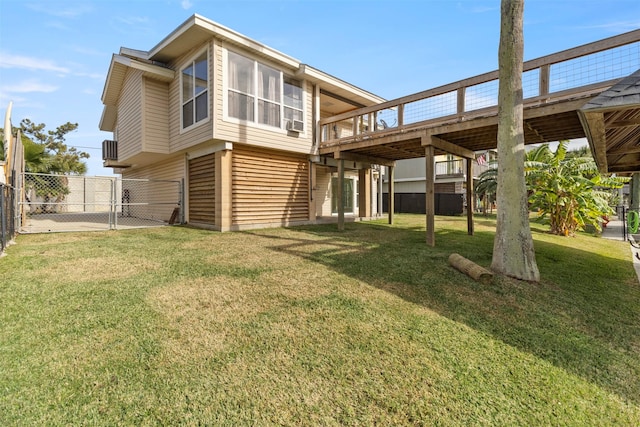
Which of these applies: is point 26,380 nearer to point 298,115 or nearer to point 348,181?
point 298,115

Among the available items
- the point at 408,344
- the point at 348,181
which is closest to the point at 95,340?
the point at 408,344

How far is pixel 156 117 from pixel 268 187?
5.13 metres

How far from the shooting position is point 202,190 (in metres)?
9.93

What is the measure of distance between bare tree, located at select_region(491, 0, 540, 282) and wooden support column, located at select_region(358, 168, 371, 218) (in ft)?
30.6

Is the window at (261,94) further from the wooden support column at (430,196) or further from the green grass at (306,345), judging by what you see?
the green grass at (306,345)

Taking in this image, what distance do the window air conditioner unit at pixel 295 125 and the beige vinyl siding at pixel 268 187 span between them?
3.12 feet

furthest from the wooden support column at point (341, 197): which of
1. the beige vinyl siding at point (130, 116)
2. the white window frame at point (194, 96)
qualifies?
the beige vinyl siding at point (130, 116)

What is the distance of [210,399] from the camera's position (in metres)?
1.97

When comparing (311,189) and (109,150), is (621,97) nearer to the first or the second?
(311,189)

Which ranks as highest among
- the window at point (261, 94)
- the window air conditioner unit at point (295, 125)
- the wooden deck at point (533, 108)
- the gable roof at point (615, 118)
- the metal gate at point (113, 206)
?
the window at point (261, 94)

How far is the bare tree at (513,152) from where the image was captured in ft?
15.4

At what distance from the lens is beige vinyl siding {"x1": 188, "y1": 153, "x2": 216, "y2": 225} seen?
9.44 meters

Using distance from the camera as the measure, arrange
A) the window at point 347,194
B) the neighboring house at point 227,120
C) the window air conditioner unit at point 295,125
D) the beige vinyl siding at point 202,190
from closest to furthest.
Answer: the neighboring house at point 227,120
the beige vinyl siding at point 202,190
the window air conditioner unit at point 295,125
the window at point 347,194

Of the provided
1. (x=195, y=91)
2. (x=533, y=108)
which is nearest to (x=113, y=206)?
(x=195, y=91)
